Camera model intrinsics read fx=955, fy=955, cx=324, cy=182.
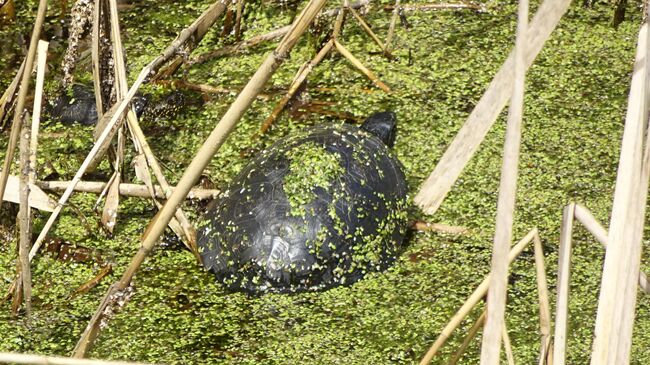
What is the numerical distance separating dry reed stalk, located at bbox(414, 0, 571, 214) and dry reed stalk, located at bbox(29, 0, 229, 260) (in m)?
0.68

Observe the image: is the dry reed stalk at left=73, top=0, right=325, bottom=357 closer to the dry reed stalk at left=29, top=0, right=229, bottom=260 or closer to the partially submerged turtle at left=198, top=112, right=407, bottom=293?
the dry reed stalk at left=29, top=0, right=229, bottom=260

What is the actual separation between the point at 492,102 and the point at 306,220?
0.78 metres

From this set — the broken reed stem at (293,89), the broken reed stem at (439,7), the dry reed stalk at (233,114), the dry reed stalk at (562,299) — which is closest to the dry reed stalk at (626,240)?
the dry reed stalk at (562,299)

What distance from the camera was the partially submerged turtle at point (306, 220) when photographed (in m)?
2.32

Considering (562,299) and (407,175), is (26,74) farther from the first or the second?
(407,175)

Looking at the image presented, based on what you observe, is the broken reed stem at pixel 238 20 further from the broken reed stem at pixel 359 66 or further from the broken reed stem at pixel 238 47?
the broken reed stem at pixel 359 66

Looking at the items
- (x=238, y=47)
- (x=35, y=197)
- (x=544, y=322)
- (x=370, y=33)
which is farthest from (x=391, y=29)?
(x=544, y=322)

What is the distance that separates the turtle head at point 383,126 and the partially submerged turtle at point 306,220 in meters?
0.27

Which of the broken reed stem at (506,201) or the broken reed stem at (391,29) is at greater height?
the broken reed stem at (506,201)

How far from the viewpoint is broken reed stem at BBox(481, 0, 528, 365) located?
998 millimetres

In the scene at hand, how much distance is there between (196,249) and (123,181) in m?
0.33

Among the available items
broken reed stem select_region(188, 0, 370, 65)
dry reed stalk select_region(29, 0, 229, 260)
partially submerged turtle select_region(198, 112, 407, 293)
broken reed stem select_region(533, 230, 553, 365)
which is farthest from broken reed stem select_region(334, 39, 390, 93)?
broken reed stem select_region(533, 230, 553, 365)

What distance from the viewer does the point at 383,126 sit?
284 centimetres

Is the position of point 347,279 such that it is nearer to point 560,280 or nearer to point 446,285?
point 446,285
